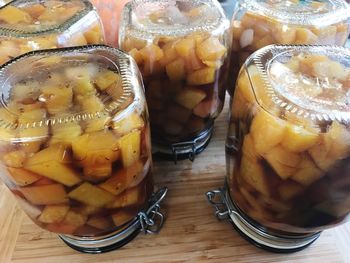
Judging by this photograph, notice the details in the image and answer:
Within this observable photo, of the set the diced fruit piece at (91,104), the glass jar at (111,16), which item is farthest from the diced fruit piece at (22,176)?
the glass jar at (111,16)

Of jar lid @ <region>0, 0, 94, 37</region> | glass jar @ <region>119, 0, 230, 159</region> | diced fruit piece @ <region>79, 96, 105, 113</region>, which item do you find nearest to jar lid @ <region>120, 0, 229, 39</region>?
glass jar @ <region>119, 0, 230, 159</region>

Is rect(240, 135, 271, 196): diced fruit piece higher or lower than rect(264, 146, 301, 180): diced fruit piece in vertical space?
lower

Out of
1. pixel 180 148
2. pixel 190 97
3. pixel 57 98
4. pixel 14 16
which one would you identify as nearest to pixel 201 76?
pixel 190 97

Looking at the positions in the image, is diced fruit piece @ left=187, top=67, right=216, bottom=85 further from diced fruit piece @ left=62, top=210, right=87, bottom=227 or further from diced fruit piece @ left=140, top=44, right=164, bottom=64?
diced fruit piece @ left=62, top=210, right=87, bottom=227

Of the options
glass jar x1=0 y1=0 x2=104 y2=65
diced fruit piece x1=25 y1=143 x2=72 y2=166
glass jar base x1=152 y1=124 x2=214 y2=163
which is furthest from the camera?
glass jar base x1=152 y1=124 x2=214 y2=163

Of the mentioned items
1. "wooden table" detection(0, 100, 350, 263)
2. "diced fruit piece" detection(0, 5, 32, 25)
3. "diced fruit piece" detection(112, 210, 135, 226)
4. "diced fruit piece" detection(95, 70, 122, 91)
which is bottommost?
"wooden table" detection(0, 100, 350, 263)

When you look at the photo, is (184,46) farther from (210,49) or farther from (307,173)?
(307,173)

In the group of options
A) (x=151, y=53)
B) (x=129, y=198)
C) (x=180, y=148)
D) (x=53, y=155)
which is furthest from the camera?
(x=180, y=148)
